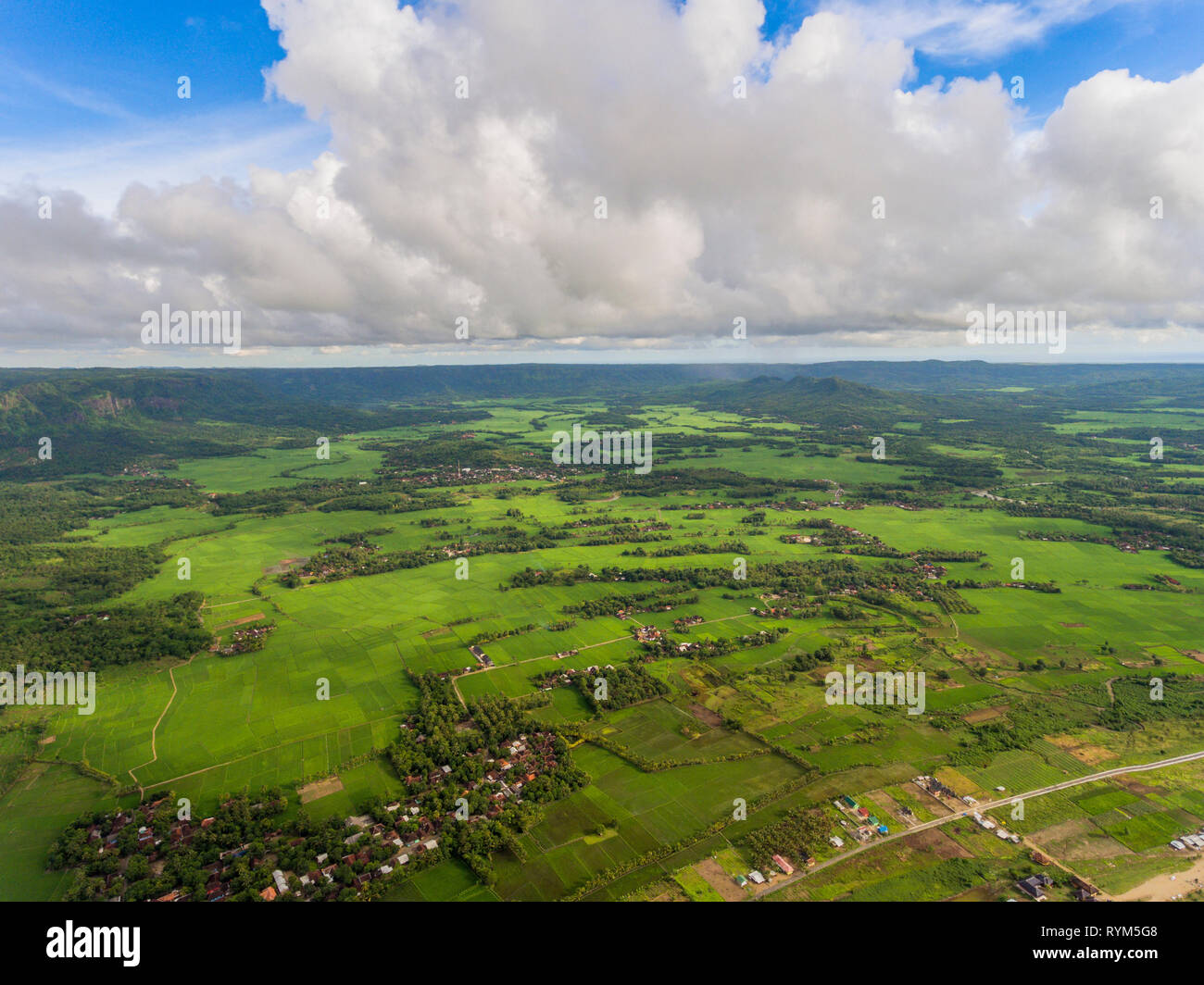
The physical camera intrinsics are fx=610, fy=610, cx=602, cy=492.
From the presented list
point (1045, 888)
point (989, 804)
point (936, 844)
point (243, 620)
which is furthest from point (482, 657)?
point (1045, 888)

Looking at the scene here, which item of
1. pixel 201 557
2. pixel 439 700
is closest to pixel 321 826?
pixel 439 700

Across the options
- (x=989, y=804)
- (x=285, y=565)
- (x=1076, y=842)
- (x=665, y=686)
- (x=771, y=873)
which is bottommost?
(x=771, y=873)

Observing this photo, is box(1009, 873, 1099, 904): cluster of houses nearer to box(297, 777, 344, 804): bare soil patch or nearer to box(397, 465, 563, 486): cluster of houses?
box(297, 777, 344, 804): bare soil patch

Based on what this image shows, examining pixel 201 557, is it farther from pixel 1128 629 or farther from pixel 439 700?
pixel 1128 629

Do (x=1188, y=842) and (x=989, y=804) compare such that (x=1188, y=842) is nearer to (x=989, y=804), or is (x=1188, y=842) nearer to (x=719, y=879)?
(x=989, y=804)
